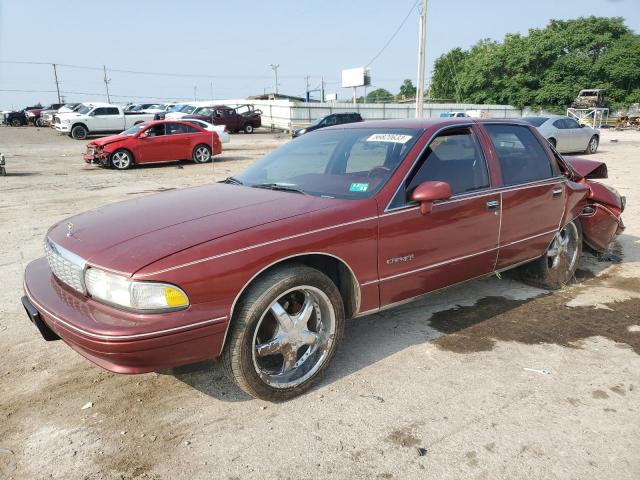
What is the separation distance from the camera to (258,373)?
2779mm

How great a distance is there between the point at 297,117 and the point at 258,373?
35.5 m

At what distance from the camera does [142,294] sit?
242 cm

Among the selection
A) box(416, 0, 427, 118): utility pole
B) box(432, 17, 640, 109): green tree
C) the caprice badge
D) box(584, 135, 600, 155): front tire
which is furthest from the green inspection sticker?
box(432, 17, 640, 109): green tree

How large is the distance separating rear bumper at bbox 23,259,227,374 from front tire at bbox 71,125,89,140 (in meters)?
27.6

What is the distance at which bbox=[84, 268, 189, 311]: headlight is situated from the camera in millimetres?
2416

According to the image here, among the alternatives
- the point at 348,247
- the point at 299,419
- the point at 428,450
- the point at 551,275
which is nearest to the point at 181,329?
the point at 299,419

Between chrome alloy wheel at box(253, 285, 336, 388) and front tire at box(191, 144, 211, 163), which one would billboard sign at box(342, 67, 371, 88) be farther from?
chrome alloy wheel at box(253, 285, 336, 388)

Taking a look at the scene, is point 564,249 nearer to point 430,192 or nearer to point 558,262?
point 558,262

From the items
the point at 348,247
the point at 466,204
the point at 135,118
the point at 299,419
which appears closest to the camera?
the point at 299,419

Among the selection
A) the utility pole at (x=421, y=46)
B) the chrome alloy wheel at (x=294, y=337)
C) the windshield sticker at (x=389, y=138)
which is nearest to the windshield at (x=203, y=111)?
the utility pole at (x=421, y=46)

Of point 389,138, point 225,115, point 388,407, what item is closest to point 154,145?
point 389,138

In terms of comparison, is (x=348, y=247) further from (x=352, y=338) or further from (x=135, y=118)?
(x=135, y=118)

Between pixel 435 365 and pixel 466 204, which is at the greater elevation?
pixel 466 204

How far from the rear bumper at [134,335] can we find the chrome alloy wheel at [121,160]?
531 inches
